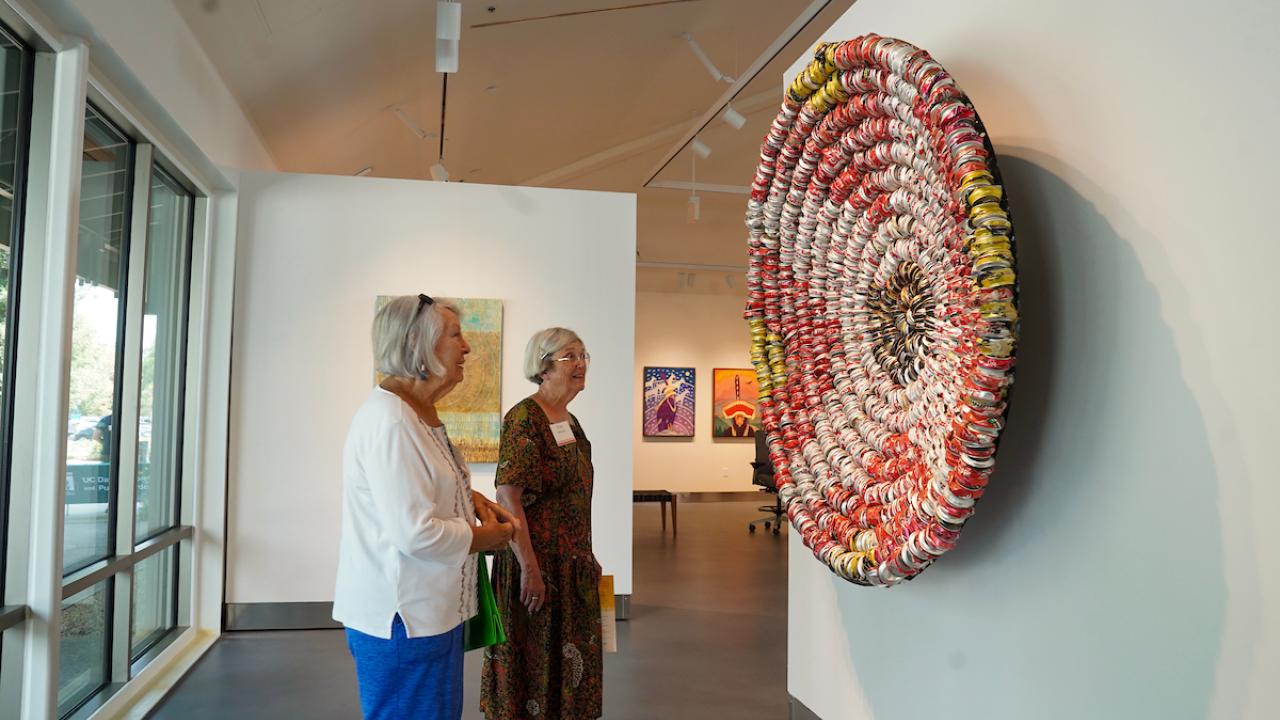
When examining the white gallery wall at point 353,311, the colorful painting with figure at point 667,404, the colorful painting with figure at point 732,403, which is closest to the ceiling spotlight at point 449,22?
the white gallery wall at point 353,311

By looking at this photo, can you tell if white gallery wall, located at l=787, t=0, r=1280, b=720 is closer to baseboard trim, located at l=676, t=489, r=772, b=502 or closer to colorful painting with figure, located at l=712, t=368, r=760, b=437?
baseboard trim, located at l=676, t=489, r=772, b=502

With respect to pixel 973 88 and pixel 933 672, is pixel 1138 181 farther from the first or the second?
pixel 933 672

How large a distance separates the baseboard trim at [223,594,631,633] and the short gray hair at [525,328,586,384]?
3.01m

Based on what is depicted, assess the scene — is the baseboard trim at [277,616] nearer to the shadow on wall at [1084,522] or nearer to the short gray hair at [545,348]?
the short gray hair at [545,348]

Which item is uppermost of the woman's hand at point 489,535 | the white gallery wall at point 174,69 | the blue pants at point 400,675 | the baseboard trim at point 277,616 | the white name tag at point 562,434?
the white gallery wall at point 174,69

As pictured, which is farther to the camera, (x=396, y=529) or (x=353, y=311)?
(x=353, y=311)

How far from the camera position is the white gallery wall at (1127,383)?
4.48ft

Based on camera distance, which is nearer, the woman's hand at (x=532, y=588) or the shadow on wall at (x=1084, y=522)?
the shadow on wall at (x=1084, y=522)

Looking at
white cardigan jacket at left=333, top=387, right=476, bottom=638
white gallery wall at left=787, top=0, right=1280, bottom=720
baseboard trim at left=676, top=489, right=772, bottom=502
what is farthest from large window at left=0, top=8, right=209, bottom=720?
baseboard trim at left=676, top=489, right=772, bottom=502

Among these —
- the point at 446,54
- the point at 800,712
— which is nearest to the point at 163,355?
the point at 446,54

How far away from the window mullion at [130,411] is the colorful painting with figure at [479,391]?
1.57 meters

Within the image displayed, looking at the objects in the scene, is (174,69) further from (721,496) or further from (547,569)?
(721,496)

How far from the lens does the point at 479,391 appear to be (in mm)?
5406

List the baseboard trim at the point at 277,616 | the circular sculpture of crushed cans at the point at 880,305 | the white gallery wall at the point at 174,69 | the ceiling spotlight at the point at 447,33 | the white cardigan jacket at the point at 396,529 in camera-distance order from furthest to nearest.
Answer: the baseboard trim at the point at 277,616 → the ceiling spotlight at the point at 447,33 → the white gallery wall at the point at 174,69 → the white cardigan jacket at the point at 396,529 → the circular sculpture of crushed cans at the point at 880,305
